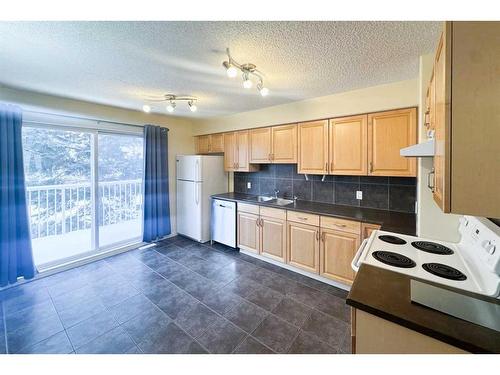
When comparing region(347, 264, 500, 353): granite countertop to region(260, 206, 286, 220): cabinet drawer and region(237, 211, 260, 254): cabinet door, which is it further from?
region(237, 211, 260, 254): cabinet door

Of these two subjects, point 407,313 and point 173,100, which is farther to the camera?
point 173,100

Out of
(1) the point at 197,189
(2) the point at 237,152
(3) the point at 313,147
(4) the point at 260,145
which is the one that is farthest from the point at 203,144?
(3) the point at 313,147

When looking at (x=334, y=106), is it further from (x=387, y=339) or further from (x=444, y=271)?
(x=387, y=339)

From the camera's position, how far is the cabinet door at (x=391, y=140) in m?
2.19

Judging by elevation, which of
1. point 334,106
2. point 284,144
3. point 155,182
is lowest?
point 155,182

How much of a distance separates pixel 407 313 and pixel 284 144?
2547 mm

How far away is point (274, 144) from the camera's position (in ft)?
10.6

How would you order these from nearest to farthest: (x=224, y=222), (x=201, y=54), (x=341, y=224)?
(x=201, y=54), (x=341, y=224), (x=224, y=222)

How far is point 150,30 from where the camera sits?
134 centimetres

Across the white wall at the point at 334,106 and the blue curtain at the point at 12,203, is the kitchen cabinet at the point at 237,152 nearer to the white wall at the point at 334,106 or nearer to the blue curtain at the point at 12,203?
the white wall at the point at 334,106

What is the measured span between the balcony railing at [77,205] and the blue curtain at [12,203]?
0.78ft
